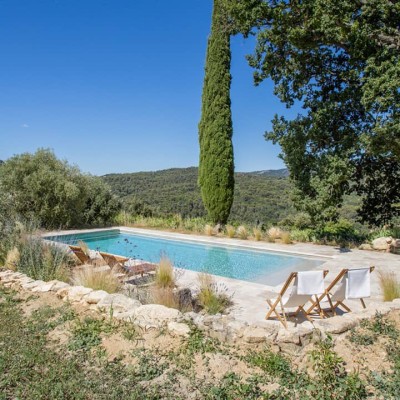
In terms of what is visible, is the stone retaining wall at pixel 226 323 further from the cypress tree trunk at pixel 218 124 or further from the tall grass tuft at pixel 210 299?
the cypress tree trunk at pixel 218 124

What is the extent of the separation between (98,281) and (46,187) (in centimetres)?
1049

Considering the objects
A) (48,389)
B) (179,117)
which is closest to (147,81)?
(179,117)

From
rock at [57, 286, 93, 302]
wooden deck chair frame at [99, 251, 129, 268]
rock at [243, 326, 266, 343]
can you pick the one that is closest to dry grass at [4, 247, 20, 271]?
wooden deck chair frame at [99, 251, 129, 268]

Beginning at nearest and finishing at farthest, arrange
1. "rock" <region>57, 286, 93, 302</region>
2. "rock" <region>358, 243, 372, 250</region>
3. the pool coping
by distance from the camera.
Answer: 1. "rock" <region>57, 286, 93, 302</region>
2. the pool coping
3. "rock" <region>358, 243, 372, 250</region>

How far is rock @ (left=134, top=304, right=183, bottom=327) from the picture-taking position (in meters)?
3.92

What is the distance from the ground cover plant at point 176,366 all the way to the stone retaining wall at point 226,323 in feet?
0.35

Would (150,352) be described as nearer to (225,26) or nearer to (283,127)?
(283,127)

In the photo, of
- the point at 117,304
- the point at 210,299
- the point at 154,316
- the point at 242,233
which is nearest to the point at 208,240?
the point at 242,233

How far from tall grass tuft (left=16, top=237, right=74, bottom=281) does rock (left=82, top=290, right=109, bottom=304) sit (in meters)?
1.66

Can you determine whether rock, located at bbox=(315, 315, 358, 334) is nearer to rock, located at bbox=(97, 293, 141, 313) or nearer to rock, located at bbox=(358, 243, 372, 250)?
rock, located at bbox=(97, 293, 141, 313)

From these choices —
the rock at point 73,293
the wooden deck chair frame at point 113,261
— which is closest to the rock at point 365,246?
the wooden deck chair frame at point 113,261

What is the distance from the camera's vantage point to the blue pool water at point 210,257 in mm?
8570

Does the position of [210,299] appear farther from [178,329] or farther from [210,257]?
[210,257]

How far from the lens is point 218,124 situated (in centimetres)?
1422
